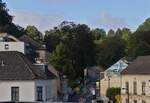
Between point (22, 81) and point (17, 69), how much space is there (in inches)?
85.1

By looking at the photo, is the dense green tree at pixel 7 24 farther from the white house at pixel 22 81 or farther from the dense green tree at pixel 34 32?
the white house at pixel 22 81

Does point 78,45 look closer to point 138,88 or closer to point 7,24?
point 7,24

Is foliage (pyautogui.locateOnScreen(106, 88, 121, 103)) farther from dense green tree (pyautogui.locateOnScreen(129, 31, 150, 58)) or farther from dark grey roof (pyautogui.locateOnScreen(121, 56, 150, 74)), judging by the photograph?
dense green tree (pyautogui.locateOnScreen(129, 31, 150, 58))

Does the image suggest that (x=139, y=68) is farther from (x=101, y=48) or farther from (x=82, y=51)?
(x=101, y=48)

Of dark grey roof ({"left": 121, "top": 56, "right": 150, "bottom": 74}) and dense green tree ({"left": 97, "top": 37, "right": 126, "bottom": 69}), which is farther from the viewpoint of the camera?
dense green tree ({"left": 97, "top": 37, "right": 126, "bottom": 69})

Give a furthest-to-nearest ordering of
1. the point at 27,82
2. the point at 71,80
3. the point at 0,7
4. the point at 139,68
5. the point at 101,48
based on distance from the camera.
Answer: the point at 101,48, the point at 0,7, the point at 71,80, the point at 139,68, the point at 27,82

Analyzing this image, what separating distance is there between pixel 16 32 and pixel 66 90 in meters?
44.2

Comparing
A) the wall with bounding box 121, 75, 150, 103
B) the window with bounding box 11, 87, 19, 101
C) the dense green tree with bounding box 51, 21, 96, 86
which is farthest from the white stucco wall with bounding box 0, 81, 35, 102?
the dense green tree with bounding box 51, 21, 96, 86

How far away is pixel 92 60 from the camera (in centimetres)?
14325

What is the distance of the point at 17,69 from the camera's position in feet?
217

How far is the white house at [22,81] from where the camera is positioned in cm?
6400

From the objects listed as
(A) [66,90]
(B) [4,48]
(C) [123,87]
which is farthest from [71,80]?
(B) [4,48]

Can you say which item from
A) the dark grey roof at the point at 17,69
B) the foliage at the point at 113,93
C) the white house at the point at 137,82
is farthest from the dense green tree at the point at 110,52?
the dark grey roof at the point at 17,69

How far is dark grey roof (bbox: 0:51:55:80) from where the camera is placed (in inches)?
2553
